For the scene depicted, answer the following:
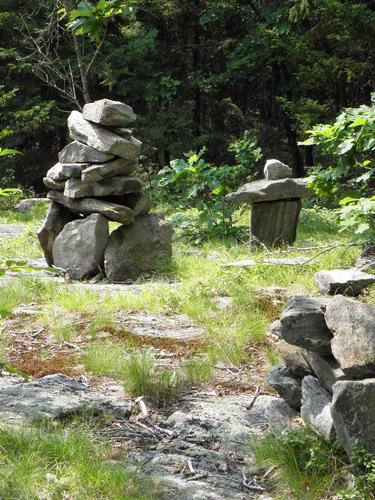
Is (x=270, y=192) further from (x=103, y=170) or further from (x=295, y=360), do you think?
(x=295, y=360)

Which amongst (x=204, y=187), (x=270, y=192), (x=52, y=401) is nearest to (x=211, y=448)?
(x=52, y=401)

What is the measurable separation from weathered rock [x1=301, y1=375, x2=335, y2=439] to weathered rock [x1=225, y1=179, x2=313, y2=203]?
5881 mm

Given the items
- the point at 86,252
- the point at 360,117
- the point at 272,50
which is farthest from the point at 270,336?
the point at 272,50

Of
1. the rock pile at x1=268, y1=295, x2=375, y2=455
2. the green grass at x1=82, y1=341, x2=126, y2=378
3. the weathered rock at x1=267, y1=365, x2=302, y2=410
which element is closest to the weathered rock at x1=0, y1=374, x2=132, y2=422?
the green grass at x1=82, y1=341, x2=126, y2=378

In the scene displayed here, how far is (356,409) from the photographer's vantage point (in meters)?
2.91

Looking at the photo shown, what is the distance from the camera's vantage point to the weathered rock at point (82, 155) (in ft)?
27.0

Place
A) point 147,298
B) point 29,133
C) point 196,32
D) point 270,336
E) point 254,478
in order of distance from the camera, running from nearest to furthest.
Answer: point 254,478 → point 270,336 → point 147,298 → point 29,133 → point 196,32

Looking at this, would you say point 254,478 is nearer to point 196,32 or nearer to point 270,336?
point 270,336

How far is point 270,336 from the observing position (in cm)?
552

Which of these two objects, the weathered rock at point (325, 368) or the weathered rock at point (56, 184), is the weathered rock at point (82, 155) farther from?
the weathered rock at point (325, 368)

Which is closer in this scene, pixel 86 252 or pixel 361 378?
pixel 361 378

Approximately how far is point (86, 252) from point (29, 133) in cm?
1113

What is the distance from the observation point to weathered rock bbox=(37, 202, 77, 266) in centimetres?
881

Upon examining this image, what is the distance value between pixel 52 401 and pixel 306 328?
1.53m
